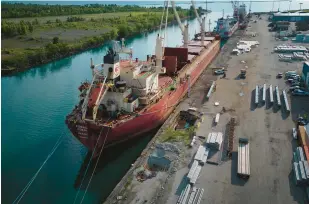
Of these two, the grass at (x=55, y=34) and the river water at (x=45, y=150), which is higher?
the grass at (x=55, y=34)

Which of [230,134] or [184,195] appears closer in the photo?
[184,195]


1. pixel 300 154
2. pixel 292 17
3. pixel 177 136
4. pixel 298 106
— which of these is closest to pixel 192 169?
Answer: pixel 177 136

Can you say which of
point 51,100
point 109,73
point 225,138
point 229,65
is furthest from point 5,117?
point 229,65

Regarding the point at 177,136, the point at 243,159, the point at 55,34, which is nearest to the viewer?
the point at 243,159

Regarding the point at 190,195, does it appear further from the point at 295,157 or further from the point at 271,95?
the point at 271,95

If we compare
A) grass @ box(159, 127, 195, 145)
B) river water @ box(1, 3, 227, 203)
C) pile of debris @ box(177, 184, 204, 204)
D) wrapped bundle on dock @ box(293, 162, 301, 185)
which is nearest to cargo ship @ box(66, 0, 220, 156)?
river water @ box(1, 3, 227, 203)

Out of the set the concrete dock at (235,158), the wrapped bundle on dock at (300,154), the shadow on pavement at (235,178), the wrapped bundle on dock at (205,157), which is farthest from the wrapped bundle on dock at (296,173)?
the wrapped bundle on dock at (205,157)

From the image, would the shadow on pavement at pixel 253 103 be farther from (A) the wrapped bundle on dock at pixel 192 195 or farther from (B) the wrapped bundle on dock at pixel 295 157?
(A) the wrapped bundle on dock at pixel 192 195
